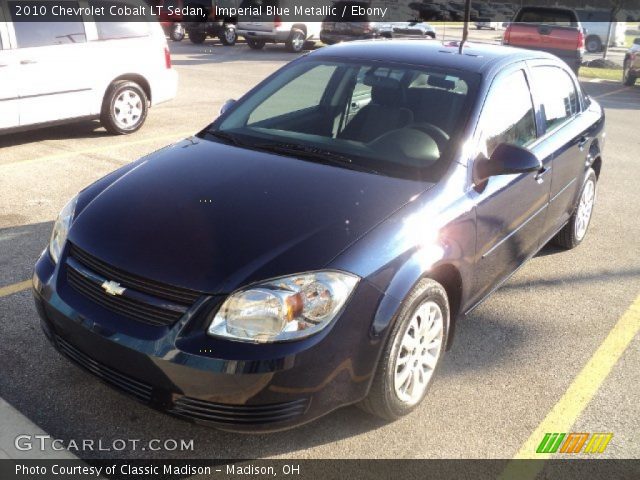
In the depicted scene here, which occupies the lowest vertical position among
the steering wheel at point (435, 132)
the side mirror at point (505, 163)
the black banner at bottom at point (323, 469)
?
the black banner at bottom at point (323, 469)

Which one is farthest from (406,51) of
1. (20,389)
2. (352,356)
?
(20,389)

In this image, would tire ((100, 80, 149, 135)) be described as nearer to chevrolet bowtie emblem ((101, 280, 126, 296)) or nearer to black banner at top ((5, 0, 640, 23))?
black banner at top ((5, 0, 640, 23))

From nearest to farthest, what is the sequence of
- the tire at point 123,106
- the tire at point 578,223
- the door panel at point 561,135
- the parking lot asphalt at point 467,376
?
the parking lot asphalt at point 467,376
the door panel at point 561,135
the tire at point 578,223
the tire at point 123,106

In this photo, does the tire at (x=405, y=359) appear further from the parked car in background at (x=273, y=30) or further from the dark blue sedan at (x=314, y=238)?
the parked car in background at (x=273, y=30)

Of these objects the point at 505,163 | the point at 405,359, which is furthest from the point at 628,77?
the point at 405,359

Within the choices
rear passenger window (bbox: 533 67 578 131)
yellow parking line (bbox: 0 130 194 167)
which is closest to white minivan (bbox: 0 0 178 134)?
yellow parking line (bbox: 0 130 194 167)

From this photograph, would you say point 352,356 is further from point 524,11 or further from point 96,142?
point 524,11

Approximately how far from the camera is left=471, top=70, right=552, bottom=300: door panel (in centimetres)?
352

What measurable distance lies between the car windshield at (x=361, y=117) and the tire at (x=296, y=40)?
680 inches

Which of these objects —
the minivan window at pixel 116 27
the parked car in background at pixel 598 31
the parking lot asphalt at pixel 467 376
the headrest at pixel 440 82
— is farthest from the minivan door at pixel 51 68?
the parked car in background at pixel 598 31

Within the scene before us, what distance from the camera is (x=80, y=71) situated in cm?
759

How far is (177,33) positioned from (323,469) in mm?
22200

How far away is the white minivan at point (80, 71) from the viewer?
702cm

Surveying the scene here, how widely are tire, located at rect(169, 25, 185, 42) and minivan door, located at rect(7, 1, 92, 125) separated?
1597cm
